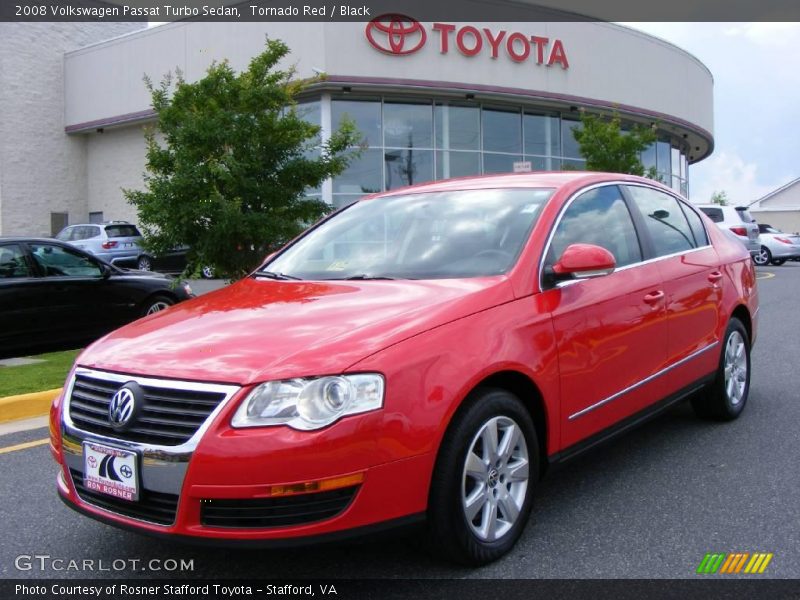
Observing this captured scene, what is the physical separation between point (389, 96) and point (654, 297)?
19.5 metres

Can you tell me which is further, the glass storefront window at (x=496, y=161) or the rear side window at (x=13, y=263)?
the glass storefront window at (x=496, y=161)

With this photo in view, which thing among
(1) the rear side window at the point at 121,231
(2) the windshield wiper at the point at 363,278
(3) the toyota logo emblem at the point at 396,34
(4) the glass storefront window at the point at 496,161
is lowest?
(2) the windshield wiper at the point at 363,278

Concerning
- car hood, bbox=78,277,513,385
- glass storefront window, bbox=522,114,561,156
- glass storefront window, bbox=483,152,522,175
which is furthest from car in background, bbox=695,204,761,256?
car hood, bbox=78,277,513,385

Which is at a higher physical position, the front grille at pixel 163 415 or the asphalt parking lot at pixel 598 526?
the front grille at pixel 163 415

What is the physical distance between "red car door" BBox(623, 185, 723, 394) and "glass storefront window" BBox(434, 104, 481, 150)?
18.8m

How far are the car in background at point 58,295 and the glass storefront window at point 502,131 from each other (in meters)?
16.1

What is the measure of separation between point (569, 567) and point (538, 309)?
1.08m

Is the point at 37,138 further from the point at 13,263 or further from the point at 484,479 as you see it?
the point at 484,479

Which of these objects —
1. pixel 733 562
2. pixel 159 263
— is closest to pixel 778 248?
pixel 159 263

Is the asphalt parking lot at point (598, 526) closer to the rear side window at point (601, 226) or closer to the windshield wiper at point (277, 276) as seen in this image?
the rear side window at point (601, 226)

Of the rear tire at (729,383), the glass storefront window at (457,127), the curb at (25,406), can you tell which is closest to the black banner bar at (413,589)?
the rear tire at (729,383)

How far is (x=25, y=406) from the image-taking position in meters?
5.92

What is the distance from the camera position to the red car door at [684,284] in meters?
4.47

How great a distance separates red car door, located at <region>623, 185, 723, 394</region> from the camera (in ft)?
14.7
